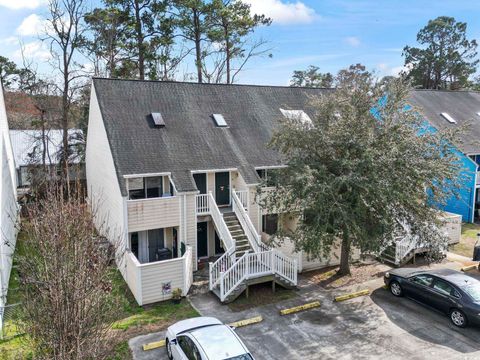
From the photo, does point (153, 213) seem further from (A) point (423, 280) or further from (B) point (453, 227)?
(B) point (453, 227)

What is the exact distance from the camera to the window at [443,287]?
12.8 meters

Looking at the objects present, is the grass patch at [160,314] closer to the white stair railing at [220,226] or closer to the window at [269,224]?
the white stair railing at [220,226]

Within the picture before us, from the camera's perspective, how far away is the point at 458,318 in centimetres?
1238

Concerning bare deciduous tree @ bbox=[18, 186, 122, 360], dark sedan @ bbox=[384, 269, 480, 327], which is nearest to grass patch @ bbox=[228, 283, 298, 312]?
dark sedan @ bbox=[384, 269, 480, 327]

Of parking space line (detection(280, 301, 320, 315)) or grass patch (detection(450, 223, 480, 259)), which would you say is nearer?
parking space line (detection(280, 301, 320, 315))

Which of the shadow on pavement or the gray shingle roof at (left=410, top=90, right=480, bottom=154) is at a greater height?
the gray shingle roof at (left=410, top=90, right=480, bottom=154)

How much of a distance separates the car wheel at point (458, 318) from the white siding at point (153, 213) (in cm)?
1121

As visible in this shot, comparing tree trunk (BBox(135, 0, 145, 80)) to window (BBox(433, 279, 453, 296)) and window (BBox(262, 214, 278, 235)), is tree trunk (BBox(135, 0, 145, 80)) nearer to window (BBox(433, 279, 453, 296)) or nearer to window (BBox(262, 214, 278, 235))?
window (BBox(262, 214, 278, 235))

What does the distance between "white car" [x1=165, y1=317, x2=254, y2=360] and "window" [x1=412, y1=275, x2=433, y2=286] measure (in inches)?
309

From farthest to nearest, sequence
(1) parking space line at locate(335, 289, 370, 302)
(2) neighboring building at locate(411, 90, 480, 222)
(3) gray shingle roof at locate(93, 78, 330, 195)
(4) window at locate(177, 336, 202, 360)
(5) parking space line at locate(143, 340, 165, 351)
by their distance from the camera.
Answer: (2) neighboring building at locate(411, 90, 480, 222) < (3) gray shingle roof at locate(93, 78, 330, 195) < (1) parking space line at locate(335, 289, 370, 302) < (5) parking space line at locate(143, 340, 165, 351) < (4) window at locate(177, 336, 202, 360)

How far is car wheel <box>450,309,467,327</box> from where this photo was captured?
12.2m

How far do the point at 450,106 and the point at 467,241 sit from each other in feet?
46.2

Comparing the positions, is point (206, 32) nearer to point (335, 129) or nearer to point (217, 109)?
point (217, 109)

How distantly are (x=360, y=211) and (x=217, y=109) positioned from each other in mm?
11496
